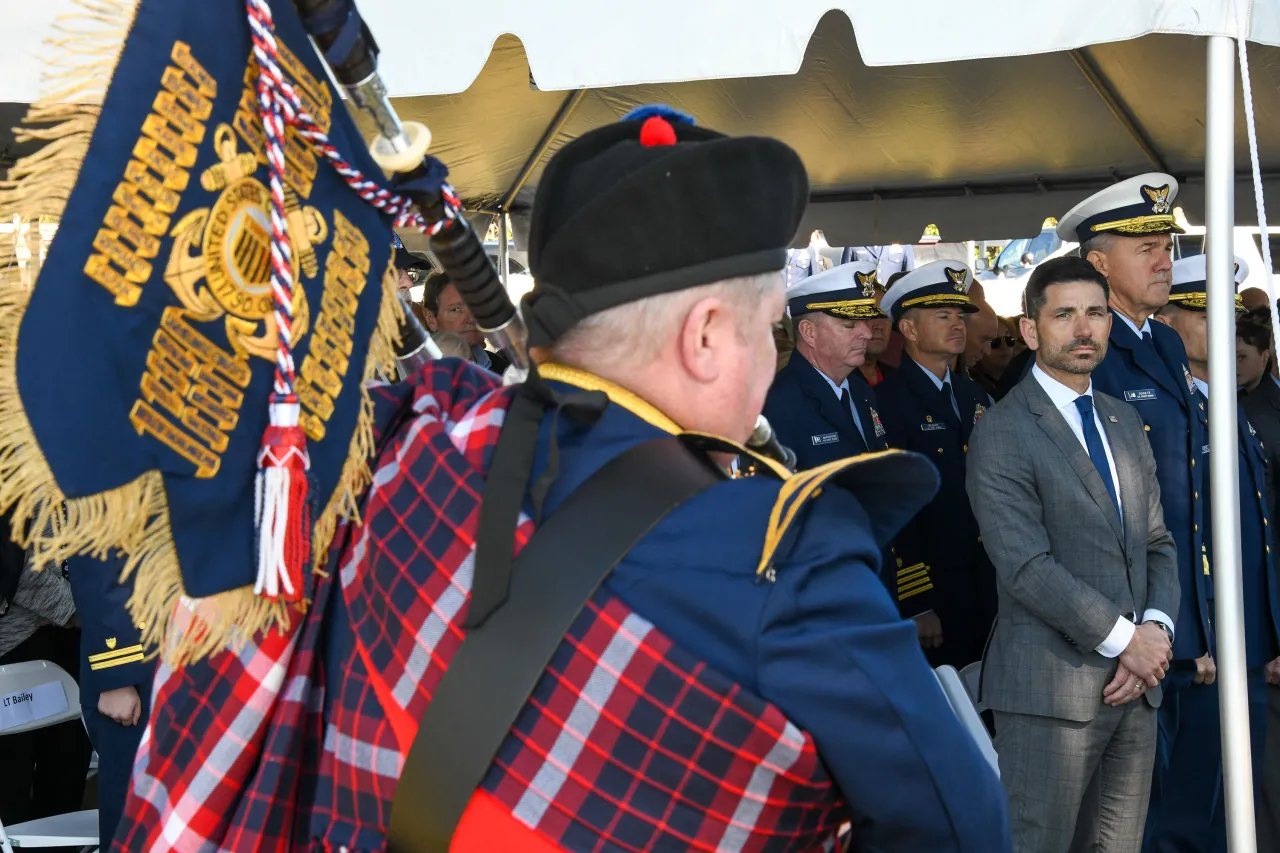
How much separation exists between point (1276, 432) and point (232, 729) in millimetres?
4290

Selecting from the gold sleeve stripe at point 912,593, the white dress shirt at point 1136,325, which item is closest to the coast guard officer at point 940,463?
the gold sleeve stripe at point 912,593

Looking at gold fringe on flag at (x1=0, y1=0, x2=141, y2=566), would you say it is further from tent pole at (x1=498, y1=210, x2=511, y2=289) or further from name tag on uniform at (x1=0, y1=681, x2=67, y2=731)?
tent pole at (x1=498, y1=210, x2=511, y2=289)

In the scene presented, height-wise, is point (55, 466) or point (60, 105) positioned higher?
point (60, 105)

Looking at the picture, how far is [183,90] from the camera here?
1065 mm

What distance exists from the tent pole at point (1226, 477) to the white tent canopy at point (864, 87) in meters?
0.31

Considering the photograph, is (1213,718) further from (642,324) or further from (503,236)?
(503,236)

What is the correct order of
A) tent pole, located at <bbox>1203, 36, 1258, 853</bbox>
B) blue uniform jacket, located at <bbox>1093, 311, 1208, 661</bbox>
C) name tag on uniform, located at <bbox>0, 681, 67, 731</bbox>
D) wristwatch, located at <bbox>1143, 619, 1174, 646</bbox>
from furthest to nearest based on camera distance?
blue uniform jacket, located at <bbox>1093, 311, 1208, 661</bbox>
wristwatch, located at <bbox>1143, 619, 1174, 646</bbox>
name tag on uniform, located at <bbox>0, 681, 67, 731</bbox>
tent pole, located at <bbox>1203, 36, 1258, 853</bbox>

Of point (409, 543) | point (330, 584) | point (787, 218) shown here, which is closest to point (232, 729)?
point (330, 584)

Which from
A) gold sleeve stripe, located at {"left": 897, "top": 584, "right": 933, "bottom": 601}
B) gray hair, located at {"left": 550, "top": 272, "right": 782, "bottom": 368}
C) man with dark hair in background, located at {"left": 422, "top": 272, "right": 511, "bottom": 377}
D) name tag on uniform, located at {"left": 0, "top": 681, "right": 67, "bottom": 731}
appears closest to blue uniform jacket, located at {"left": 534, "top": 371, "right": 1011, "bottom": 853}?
gray hair, located at {"left": 550, "top": 272, "right": 782, "bottom": 368}

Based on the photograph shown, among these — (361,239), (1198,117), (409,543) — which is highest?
(1198,117)

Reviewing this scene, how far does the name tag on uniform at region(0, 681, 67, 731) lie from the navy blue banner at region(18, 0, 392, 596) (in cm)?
234

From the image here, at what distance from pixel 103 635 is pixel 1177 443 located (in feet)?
10.2

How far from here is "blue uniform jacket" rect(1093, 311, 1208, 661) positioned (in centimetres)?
342

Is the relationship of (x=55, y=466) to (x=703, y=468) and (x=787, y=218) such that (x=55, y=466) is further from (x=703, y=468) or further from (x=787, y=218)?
(x=787, y=218)
